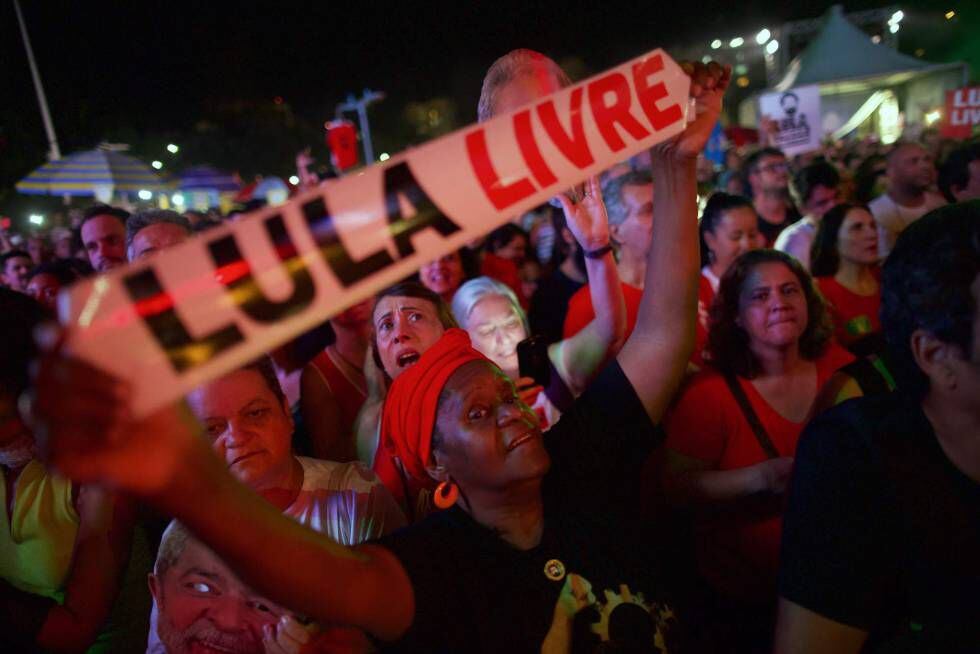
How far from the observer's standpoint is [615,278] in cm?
271

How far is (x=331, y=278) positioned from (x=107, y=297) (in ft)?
1.01

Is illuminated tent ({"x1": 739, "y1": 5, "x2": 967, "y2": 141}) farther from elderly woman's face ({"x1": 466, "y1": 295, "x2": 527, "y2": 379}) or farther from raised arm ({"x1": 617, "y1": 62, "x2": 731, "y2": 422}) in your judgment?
raised arm ({"x1": 617, "y1": 62, "x2": 731, "y2": 422})

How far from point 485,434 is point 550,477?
0.97 ft

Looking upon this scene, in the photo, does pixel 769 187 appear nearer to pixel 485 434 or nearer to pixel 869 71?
pixel 485 434

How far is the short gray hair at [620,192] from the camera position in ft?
12.4

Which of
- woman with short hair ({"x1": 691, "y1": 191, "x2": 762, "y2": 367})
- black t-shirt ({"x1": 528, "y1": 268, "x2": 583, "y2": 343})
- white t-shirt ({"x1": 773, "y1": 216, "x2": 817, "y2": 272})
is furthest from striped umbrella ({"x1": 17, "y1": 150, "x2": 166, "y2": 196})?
white t-shirt ({"x1": 773, "y1": 216, "x2": 817, "y2": 272})

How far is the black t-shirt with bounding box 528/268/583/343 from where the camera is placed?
15.6 ft

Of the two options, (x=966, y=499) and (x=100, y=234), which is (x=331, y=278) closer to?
(x=966, y=499)

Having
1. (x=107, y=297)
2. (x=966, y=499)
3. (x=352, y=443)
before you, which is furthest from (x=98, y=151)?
(x=966, y=499)

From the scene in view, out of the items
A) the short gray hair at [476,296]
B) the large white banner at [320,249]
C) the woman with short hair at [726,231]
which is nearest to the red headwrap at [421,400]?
the large white banner at [320,249]

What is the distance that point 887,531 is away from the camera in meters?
1.35

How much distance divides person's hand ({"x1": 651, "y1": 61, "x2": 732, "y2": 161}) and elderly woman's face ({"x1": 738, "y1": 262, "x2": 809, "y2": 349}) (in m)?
1.37

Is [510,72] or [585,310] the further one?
[585,310]

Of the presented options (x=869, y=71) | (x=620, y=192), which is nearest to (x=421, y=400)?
(x=620, y=192)
